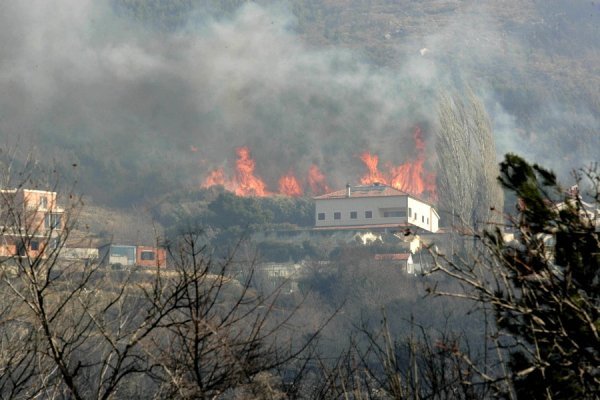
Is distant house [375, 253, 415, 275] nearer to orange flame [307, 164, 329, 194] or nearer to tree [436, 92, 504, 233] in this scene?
tree [436, 92, 504, 233]

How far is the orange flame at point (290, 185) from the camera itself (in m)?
151

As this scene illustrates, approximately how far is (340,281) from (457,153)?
13497mm

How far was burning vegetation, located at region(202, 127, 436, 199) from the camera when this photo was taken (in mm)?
145000

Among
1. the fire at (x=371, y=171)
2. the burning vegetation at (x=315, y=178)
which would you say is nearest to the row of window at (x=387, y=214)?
the burning vegetation at (x=315, y=178)

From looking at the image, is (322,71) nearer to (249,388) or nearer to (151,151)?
(151,151)

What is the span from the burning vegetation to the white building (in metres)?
16.7

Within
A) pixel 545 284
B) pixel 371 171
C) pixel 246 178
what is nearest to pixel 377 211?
pixel 371 171

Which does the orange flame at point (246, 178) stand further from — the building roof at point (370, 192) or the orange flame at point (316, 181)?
the building roof at point (370, 192)

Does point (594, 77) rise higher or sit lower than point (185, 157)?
higher

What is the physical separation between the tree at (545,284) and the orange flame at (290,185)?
134549mm

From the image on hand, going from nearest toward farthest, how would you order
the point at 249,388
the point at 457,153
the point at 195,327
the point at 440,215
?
1. the point at 195,327
2. the point at 249,388
3. the point at 457,153
4. the point at 440,215

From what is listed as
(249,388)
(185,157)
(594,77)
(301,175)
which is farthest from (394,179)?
(249,388)

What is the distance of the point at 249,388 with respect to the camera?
14.1m

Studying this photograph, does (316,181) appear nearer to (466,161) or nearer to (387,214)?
(387,214)
